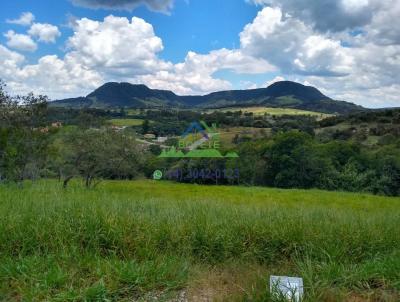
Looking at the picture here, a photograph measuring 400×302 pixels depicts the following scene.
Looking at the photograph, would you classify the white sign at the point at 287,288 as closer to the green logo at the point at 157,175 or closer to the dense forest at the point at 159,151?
the dense forest at the point at 159,151

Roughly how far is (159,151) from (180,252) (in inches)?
1933

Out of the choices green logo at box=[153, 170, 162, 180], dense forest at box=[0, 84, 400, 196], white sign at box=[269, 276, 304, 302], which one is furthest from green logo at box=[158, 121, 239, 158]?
white sign at box=[269, 276, 304, 302]

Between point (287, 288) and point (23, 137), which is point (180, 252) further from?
point (23, 137)

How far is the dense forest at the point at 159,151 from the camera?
30.0m

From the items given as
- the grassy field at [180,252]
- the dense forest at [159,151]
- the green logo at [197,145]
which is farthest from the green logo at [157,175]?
the grassy field at [180,252]

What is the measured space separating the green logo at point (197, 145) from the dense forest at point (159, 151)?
0.99 m

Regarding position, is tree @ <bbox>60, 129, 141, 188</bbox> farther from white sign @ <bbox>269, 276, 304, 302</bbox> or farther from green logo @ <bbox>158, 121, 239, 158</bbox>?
white sign @ <bbox>269, 276, 304, 302</bbox>

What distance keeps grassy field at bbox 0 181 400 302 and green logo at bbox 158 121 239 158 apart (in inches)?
1665

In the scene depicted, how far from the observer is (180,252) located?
18.5 ft

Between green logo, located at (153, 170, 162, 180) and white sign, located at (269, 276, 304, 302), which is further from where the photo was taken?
green logo, located at (153, 170, 162, 180)

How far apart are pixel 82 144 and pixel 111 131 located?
277cm

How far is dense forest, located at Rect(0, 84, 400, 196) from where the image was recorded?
30.0m

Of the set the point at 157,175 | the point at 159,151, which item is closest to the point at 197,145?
the point at 159,151

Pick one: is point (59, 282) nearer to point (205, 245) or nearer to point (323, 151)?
point (205, 245)
